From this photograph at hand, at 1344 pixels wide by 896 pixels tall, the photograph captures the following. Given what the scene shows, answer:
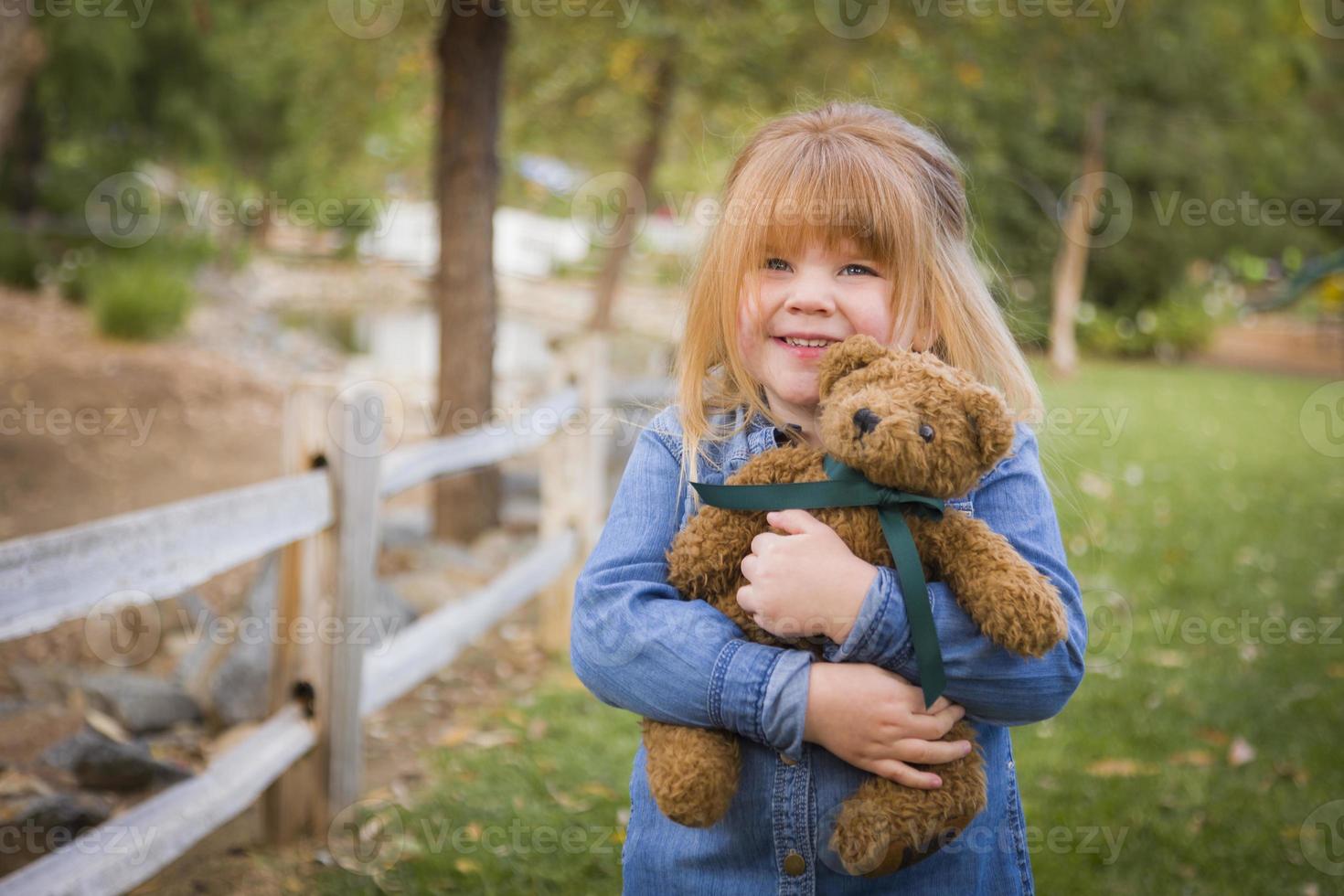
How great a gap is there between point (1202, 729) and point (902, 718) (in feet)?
11.8

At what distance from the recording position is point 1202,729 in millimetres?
4457

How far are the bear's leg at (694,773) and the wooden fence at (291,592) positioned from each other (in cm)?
136

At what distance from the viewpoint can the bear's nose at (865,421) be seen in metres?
1.39

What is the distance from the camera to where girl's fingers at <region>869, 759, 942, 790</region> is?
1.47 m

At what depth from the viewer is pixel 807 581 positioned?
1465mm

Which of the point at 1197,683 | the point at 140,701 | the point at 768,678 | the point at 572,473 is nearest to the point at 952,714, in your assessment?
the point at 768,678

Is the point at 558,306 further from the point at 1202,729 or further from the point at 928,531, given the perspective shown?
the point at 928,531

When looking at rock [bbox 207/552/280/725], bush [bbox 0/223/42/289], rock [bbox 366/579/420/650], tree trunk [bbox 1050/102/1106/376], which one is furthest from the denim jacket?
tree trunk [bbox 1050/102/1106/376]

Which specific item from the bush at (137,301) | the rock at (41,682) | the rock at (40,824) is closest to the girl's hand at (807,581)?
the rock at (40,824)

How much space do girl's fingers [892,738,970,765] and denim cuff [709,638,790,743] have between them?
0.19 metres

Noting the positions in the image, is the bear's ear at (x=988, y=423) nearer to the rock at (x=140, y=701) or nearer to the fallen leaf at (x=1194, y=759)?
the fallen leaf at (x=1194, y=759)

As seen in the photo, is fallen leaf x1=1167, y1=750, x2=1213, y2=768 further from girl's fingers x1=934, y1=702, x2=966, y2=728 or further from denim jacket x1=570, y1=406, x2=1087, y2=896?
girl's fingers x1=934, y1=702, x2=966, y2=728

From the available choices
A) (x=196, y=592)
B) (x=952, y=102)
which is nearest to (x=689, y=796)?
(x=196, y=592)

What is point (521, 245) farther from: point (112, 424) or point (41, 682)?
point (41, 682)
